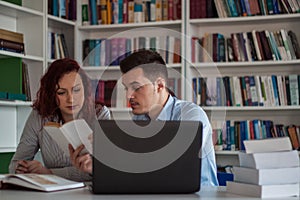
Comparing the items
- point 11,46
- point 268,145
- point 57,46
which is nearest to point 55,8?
point 57,46

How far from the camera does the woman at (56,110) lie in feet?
8.70

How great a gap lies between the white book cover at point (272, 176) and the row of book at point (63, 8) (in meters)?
2.98

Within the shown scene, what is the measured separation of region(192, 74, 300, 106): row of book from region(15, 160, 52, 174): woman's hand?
6.71 feet

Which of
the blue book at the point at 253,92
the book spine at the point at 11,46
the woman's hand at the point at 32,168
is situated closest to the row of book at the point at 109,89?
the blue book at the point at 253,92

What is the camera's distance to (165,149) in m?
1.77

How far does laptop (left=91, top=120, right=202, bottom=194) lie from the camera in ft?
5.71

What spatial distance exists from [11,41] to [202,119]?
1959mm

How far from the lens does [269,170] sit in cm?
169

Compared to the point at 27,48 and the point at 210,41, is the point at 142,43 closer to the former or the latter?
the point at 210,41

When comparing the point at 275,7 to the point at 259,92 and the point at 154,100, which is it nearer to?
the point at 259,92

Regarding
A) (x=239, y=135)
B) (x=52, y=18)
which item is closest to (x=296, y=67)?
(x=239, y=135)

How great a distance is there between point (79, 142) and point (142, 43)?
8.17 ft

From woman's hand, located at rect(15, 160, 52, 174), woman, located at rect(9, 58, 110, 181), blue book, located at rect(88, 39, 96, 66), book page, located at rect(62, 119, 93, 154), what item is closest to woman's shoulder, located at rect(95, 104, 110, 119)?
woman, located at rect(9, 58, 110, 181)

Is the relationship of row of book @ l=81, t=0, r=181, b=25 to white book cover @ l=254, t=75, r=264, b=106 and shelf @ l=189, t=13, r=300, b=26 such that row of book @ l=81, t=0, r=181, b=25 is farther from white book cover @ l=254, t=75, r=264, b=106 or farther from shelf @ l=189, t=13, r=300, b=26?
white book cover @ l=254, t=75, r=264, b=106
